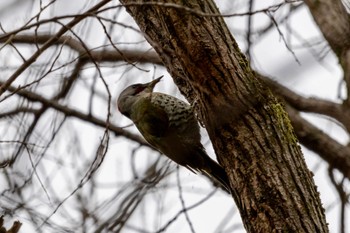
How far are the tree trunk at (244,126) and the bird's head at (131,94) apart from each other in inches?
61.0

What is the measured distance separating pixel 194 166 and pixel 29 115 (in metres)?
1.72

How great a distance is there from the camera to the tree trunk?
3.27 meters

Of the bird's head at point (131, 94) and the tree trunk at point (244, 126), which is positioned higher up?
the bird's head at point (131, 94)

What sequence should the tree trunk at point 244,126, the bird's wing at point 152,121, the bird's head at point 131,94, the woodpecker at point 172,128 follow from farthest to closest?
1. the bird's head at point 131,94
2. the bird's wing at point 152,121
3. the woodpecker at point 172,128
4. the tree trunk at point 244,126

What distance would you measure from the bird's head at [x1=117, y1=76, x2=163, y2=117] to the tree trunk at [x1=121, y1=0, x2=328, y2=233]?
155 cm

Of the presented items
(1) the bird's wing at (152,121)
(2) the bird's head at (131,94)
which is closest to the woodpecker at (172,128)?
(1) the bird's wing at (152,121)

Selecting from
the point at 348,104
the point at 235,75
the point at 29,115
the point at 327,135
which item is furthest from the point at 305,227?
the point at 29,115

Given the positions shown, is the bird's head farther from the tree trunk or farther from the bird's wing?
the tree trunk

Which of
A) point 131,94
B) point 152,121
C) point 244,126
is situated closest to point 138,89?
point 131,94

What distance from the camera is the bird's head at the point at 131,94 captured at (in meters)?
5.05

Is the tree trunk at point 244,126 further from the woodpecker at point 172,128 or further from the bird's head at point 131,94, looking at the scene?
the bird's head at point 131,94

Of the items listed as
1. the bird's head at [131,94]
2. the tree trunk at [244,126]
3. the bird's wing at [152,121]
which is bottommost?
the tree trunk at [244,126]

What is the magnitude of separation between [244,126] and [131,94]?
1.88m

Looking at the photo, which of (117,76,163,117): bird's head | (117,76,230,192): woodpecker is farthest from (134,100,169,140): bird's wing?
(117,76,163,117): bird's head
